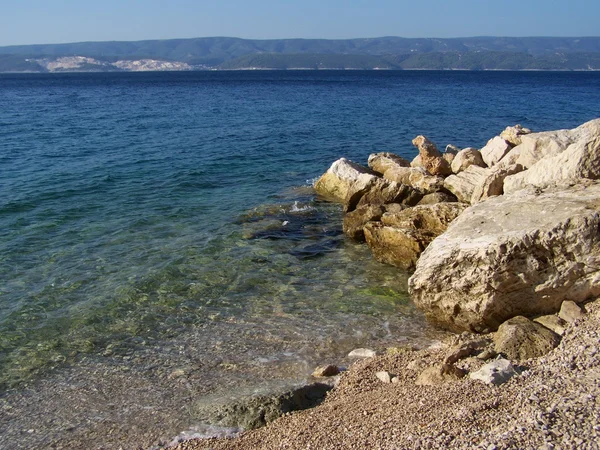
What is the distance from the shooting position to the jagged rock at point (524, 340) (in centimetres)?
854

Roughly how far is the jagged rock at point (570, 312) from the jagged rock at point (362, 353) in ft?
10.5

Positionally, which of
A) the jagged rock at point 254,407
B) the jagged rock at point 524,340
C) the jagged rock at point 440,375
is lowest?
the jagged rock at point 254,407


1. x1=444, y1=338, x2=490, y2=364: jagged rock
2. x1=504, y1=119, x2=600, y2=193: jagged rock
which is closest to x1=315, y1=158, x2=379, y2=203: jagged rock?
A: x1=504, y1=119, x2=600, y2=193: jagged rock

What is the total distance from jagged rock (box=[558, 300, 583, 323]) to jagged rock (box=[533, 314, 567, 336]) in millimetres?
110

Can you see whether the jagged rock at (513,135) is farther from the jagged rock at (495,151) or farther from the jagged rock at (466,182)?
the jagged rock at (466,182)

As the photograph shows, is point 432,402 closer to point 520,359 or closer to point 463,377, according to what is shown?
point 463,377

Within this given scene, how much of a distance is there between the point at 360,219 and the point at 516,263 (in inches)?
257

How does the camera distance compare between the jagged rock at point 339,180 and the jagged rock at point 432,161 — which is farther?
the jagged rock at point 339,180

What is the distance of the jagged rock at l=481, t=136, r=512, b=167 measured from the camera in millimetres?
17969

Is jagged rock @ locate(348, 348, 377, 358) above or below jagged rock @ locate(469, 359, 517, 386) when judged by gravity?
below

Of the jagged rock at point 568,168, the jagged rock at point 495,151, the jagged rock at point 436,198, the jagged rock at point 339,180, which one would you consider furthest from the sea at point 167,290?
the jagged rock at point 495,151

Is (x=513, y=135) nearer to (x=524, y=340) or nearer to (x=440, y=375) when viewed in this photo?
(x=524, y=340)

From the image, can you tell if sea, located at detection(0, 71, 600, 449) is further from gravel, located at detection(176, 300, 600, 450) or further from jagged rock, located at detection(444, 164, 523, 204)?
jagged rock, located at detection(444, 164, 523, 204)

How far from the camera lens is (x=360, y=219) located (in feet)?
52.0
